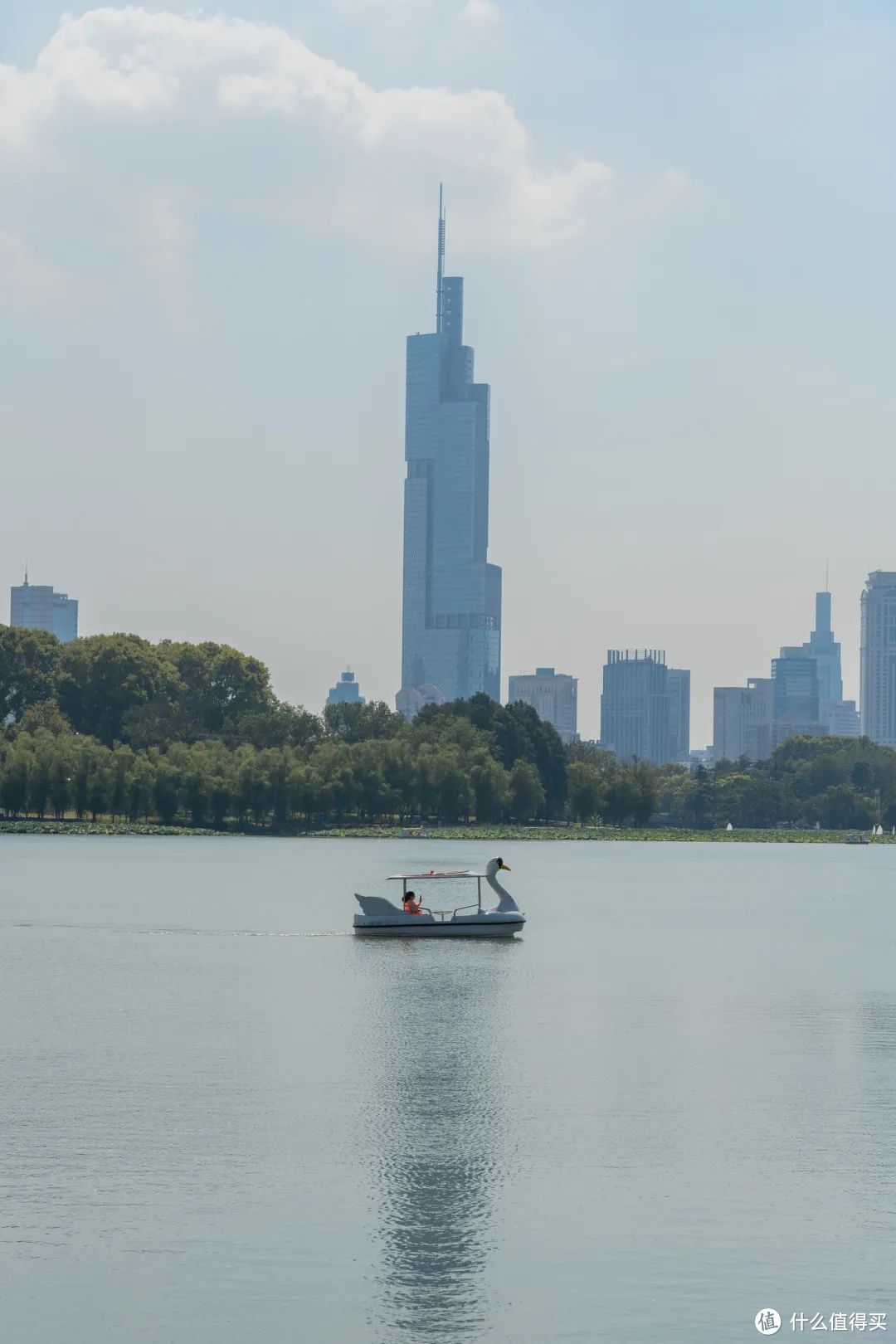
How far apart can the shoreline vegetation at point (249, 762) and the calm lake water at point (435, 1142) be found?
91774 millimetres

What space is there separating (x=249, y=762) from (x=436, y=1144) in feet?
419

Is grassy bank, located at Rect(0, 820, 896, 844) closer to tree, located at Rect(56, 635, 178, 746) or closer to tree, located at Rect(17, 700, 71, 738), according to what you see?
tree, located at Rect(17, 700, 71, 738)

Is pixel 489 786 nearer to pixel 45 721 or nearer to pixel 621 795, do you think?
pixel 621 795

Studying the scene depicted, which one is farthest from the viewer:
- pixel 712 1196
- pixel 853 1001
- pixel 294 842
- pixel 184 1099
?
pixel 294 842

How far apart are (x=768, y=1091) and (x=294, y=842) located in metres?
118

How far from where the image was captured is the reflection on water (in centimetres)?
1944

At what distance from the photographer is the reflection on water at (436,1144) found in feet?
63.8

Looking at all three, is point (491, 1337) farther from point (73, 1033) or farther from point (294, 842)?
point (294, 842)

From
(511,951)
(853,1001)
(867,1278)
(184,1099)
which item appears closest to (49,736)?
(511,951)

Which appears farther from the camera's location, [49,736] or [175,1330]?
[49,736]

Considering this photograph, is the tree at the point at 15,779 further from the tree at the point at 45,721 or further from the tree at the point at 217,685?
the tree at the point at 217,685

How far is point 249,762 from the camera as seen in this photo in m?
154

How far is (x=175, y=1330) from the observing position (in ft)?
60.2

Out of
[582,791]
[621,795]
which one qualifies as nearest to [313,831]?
[582,791]
